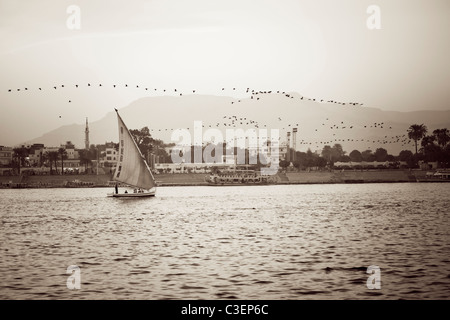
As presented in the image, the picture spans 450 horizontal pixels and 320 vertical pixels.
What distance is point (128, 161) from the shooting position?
85500 millimetres

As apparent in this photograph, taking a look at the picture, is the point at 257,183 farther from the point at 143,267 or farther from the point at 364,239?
the point at 143,267

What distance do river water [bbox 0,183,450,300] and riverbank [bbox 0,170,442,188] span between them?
109369 millimetres

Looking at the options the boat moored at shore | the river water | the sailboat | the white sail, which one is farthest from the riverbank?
the river water

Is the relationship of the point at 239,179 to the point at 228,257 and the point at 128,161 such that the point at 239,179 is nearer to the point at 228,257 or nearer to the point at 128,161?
the point at 128,161

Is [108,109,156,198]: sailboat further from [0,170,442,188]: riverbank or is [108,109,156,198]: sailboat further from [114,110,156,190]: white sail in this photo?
[0,170,442,188]: riverbank

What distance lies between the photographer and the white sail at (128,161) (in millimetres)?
84188

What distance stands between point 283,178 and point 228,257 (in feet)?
500

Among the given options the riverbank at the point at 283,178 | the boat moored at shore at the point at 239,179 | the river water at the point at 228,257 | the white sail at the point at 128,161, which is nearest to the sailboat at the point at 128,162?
the white sail at the point at 128,161

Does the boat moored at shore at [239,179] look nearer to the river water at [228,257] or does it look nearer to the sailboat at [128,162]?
the sailboat at [128,162]

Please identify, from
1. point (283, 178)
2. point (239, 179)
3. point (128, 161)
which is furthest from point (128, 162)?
point (239, 179)

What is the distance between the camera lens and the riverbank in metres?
169
